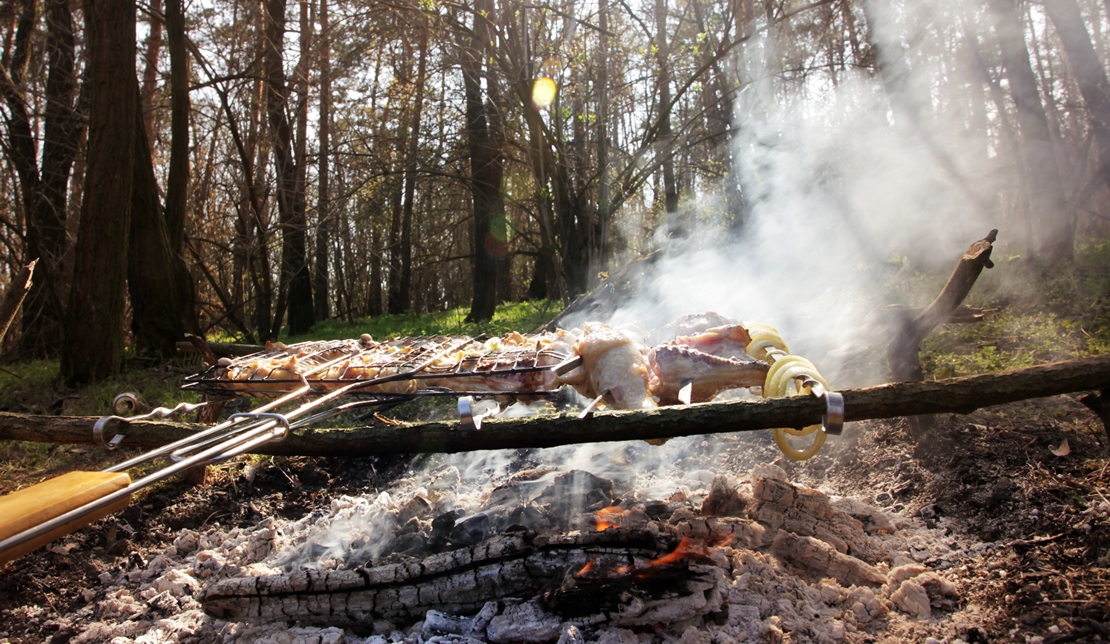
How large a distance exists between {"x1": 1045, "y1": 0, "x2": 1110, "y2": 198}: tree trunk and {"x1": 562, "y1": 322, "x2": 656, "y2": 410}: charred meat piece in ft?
22.6

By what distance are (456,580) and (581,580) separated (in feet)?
1.86

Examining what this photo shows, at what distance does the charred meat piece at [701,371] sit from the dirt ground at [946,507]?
1.14 meters

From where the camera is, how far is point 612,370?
10.1ft

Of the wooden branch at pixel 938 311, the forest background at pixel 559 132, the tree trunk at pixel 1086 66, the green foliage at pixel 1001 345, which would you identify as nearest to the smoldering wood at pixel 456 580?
the wooden branch at pixel 938 311

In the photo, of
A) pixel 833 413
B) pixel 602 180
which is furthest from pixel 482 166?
pixel 833 413

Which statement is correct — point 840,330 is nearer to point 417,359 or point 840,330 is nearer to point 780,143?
point 417,359

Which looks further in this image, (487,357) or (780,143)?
(780,143)

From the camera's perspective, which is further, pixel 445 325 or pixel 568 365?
pixel 445 325

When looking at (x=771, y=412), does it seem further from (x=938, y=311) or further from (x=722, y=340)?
(x=938, y=311)

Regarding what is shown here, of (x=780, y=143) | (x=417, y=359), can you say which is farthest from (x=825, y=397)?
(x=780, y=143)

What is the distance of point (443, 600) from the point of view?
2.58 m

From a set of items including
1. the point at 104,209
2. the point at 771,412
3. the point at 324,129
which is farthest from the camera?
the point at 324,129

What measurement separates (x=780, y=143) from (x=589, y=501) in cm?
888

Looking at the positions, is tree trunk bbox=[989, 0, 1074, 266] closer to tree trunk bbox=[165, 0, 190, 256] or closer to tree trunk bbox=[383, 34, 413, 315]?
tree trunk bbox=[383, 34, 413, 315]
